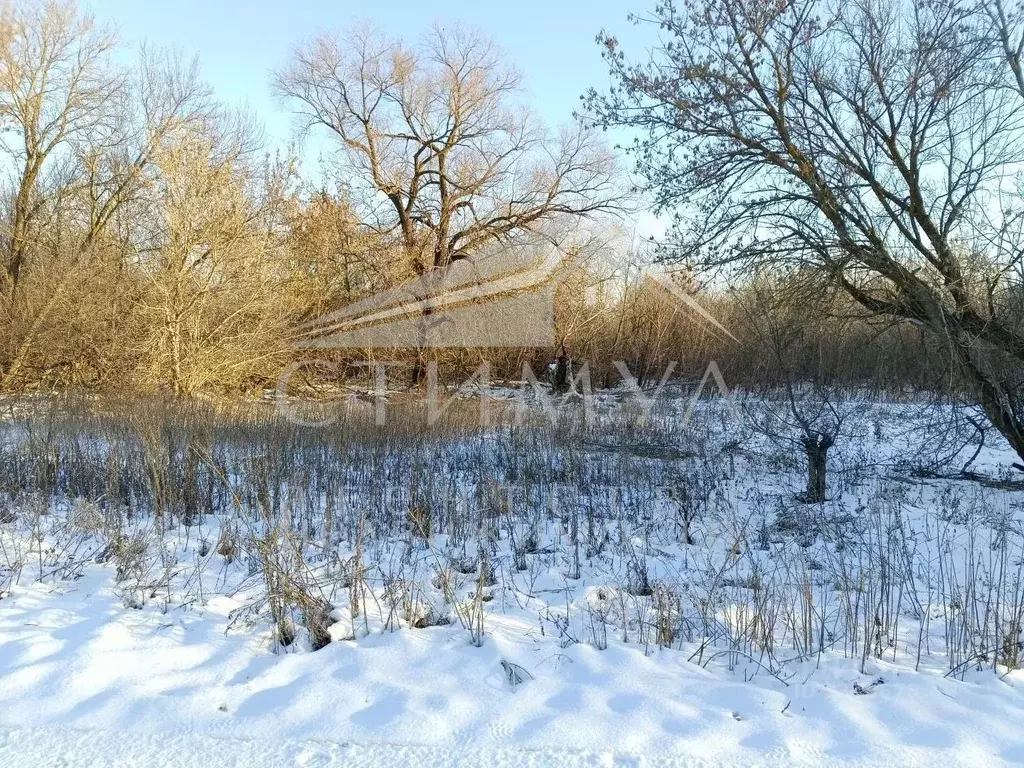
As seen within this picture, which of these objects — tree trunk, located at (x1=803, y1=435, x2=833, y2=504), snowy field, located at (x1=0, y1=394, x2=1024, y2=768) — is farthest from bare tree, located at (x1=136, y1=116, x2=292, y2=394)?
tree trunk, located at (x1=803, y1=435, x2=833, y2=504)

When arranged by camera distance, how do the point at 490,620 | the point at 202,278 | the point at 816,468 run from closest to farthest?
1. the point at 490,620
2. the point at 816,468
3. the point at 202,278

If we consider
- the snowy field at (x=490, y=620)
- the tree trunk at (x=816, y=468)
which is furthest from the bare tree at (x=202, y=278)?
the tree trunk at (x=816, y=468)

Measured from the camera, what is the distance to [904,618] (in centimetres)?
375

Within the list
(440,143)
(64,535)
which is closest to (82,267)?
(440,143)

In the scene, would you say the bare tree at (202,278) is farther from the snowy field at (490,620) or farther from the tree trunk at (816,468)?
the tree trunk at (816,468)

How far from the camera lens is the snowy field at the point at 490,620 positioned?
2.48 metres

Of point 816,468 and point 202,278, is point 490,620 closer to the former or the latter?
point 816,468

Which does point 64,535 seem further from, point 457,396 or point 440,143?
point 440,143

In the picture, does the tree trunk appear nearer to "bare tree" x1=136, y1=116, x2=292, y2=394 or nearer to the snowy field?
the snowy field

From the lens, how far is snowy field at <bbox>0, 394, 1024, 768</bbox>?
2.48 meters

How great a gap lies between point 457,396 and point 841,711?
13.2m

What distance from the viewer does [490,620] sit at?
355 centimetres

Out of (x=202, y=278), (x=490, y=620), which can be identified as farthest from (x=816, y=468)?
(x=202, y=278)

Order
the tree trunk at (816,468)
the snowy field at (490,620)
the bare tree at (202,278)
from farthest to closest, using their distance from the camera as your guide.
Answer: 1. the bare tree at (202,278)
2. the tree trunk at (816,468)
3. the snowy field at (490,620)
